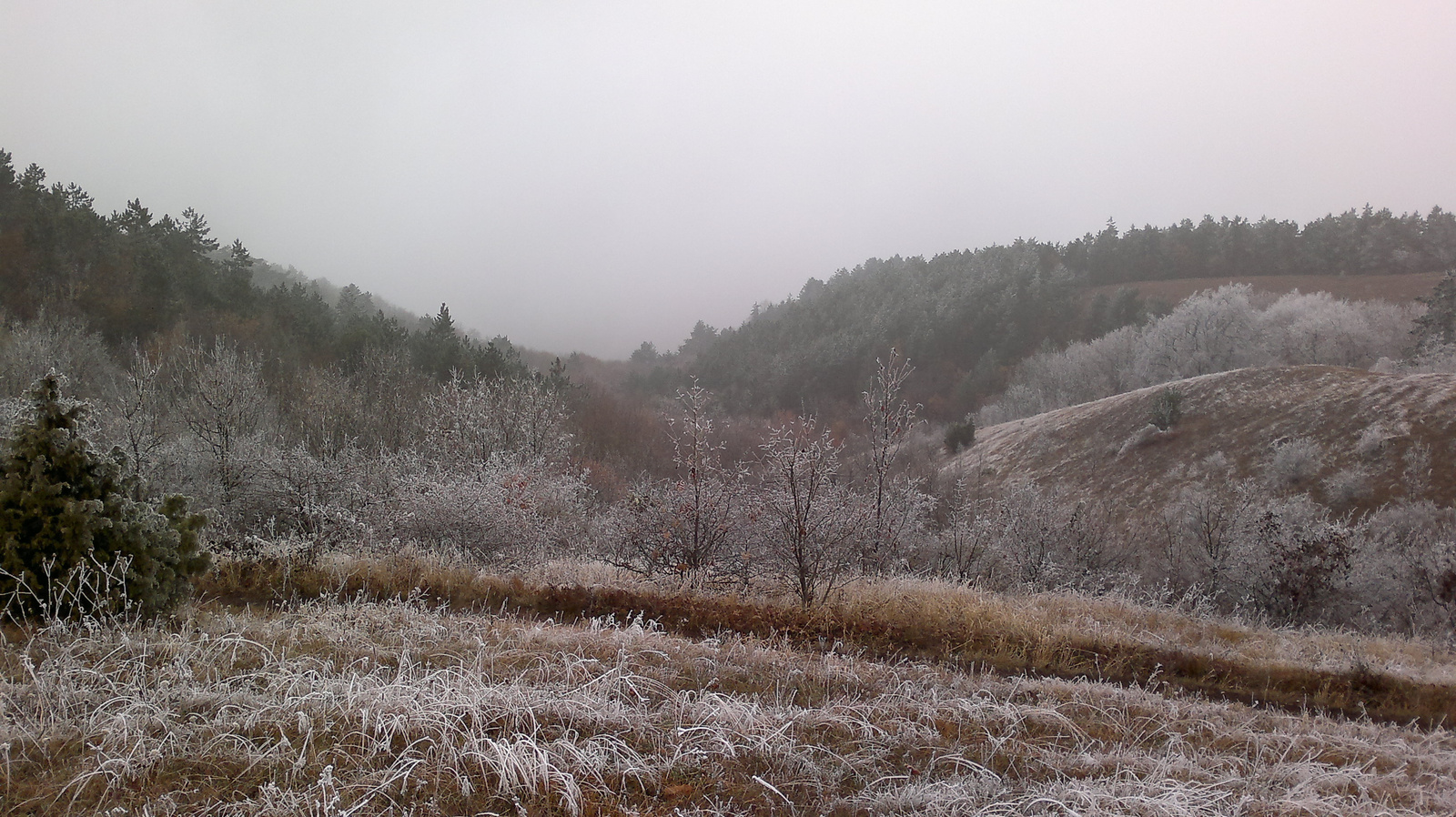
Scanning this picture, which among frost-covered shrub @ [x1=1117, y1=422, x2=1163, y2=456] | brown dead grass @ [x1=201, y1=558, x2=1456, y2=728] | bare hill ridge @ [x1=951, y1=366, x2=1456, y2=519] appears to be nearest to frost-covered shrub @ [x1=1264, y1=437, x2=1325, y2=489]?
bare hill ridge @ [x1=951, y1=366, x2=1456, y2=519]

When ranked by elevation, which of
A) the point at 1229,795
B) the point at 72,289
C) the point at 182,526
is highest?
the point at 72,289

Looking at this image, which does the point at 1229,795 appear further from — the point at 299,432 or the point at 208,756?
the point at 299,432

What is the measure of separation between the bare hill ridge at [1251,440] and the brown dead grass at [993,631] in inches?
845

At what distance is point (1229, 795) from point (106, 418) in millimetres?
24536

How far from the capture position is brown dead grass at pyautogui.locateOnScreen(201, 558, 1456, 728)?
22.2 feet

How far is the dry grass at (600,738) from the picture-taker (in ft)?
10.9

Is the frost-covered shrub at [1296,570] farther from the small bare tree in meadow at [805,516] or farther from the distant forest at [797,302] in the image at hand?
the distant forest at [797,302]

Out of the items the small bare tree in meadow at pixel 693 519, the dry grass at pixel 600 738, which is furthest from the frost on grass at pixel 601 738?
the small bare tree in meadow at pixel 693 519

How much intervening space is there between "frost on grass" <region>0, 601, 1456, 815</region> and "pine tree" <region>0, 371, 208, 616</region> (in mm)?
386

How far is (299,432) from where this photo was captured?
25000mm

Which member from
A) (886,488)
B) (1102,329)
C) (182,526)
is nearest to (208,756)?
(182,526)

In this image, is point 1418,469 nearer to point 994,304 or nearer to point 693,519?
point 693,519

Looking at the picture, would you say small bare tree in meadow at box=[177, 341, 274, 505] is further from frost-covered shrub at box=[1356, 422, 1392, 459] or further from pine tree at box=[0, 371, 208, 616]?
frost-covered shrub at box=[1356, 422, 1392, 459]

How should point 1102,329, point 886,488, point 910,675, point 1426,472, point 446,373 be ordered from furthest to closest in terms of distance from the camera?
1. point 1102,329
2. point 446,373
3. point 1426,472
4. point 886,488
5. point 910,675
